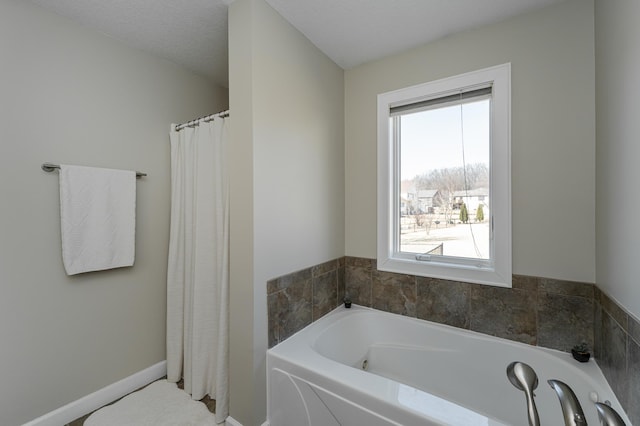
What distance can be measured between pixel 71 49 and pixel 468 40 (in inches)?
100

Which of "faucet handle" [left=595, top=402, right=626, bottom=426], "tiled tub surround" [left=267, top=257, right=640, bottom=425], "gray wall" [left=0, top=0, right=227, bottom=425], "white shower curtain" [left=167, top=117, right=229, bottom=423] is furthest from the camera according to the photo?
"white shower curtain" [left=167, top=117, right=229, bottom=423]

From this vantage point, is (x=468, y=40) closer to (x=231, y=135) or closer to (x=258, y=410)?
(x=231, y=135)

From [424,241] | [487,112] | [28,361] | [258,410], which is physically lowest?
[258,410]

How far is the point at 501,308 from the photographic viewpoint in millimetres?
1701

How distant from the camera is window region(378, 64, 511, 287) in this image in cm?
171

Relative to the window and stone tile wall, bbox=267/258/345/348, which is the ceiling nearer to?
the window

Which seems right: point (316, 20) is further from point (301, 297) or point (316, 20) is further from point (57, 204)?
point (57, 204)

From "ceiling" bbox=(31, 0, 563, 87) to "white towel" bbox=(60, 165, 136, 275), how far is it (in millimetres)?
929

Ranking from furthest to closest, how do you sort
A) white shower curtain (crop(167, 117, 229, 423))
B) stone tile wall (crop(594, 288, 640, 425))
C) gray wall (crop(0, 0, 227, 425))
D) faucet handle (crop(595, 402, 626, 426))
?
white shower curtain (crop(167, 117, 229, 423)) < gray wall (crop(0, 0, 227, 425)) < stone tile wall (crop(594, 288, 640, 425)) < faucet handle (crop(595, 402, 626, 426))

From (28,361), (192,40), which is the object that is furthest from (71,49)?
(28,361)

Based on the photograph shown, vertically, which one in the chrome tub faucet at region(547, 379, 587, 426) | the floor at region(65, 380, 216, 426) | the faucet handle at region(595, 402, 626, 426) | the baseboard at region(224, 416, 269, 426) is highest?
the faucet handle at region(595, 402, 626, 426)

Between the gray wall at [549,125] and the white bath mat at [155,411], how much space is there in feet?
7.27

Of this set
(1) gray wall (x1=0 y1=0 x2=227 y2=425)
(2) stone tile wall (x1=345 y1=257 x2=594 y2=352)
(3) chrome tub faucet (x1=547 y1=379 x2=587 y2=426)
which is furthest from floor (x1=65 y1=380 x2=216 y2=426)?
(3) chrome tub faucet (x1=547 y1=379 x2=587 y2=426)

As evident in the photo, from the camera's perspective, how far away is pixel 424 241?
6.81ft
